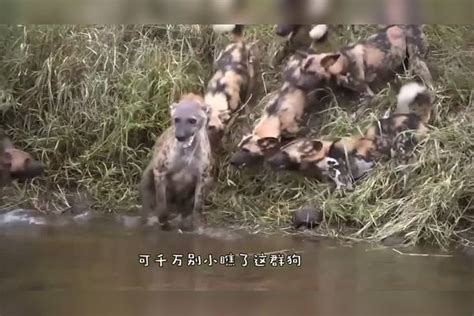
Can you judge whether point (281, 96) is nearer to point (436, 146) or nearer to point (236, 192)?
point (236, 192)

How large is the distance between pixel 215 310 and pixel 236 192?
22 centimetres

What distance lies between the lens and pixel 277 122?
153cm

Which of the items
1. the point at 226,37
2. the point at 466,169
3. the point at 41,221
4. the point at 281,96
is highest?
the point at 226,37

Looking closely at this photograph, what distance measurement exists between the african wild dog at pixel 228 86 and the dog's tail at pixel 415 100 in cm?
28

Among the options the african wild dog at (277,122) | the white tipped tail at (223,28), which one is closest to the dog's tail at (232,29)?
the white tipped tail at (223,28)

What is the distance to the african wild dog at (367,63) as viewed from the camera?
149 cm

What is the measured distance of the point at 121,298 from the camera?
4.87ft

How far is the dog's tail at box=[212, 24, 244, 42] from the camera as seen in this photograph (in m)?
1.43

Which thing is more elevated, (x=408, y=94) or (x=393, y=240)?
(x=408, y=94)

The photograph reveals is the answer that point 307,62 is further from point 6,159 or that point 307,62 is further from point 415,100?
point 6,159

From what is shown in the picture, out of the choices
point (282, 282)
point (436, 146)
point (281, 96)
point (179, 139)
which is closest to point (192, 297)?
point (282, 282)

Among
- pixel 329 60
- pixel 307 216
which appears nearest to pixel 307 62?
pixel 329 60

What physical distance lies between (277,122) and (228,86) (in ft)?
0.37

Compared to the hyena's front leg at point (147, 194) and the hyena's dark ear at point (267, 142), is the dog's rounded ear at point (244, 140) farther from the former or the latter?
the hyena's front leg at point (147, 194)
